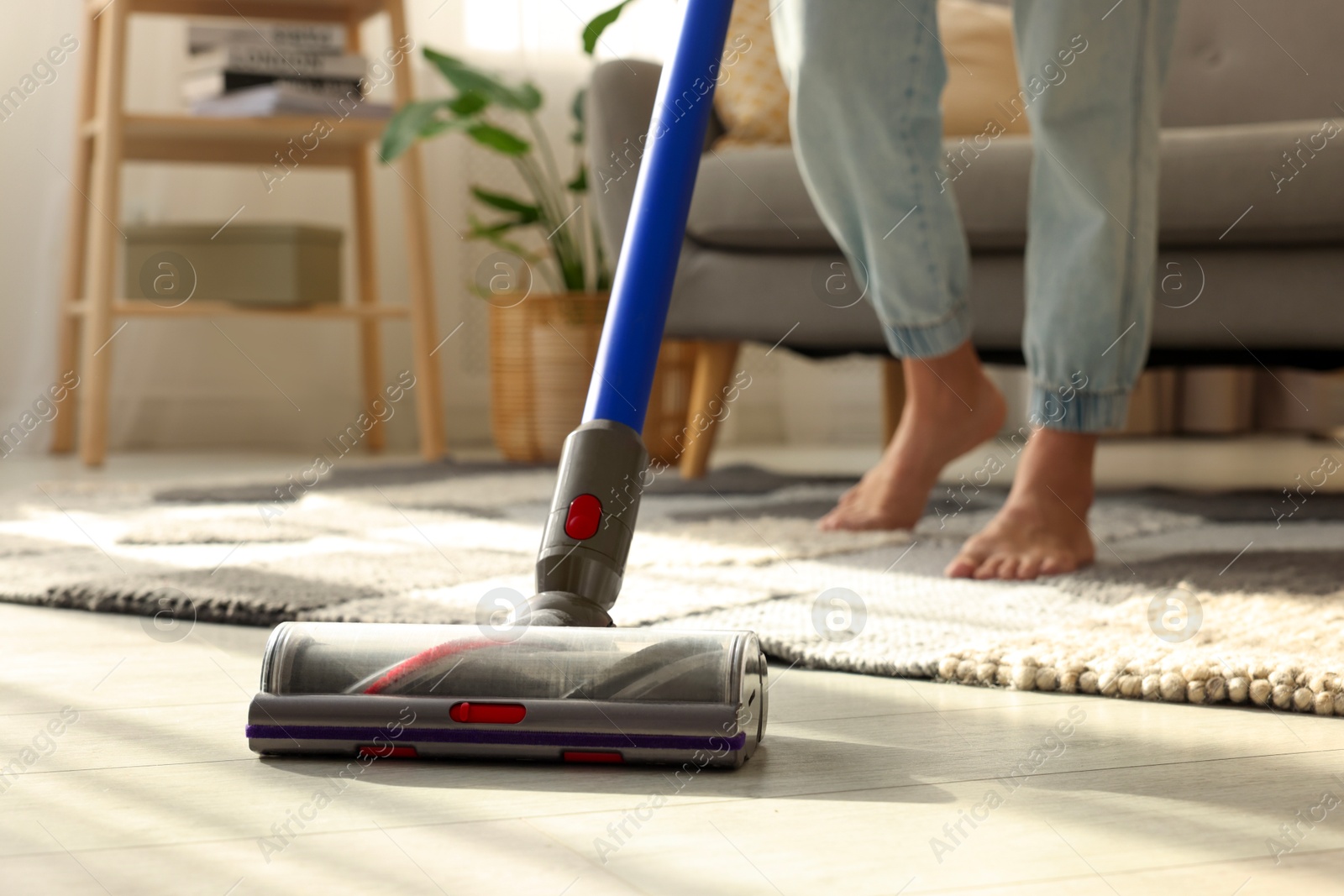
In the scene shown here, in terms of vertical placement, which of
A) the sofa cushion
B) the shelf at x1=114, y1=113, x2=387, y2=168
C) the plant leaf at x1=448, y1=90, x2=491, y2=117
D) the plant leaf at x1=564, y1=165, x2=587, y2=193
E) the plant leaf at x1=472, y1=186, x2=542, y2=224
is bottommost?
the plant leaf at x1=472, y1=186, x2=542, y2=224

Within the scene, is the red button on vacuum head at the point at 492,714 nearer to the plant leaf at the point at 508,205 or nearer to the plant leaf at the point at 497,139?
the plant leaf at the point at 497,139

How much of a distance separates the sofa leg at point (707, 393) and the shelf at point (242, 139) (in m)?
0.89

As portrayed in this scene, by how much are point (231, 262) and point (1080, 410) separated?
1.85 metres

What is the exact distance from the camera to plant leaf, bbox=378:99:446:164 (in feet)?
7.61

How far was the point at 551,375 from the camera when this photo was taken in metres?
2.52

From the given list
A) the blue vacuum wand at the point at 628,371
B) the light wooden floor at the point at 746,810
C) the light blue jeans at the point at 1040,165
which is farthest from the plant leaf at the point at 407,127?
the light wooden floor at the point at 746,810

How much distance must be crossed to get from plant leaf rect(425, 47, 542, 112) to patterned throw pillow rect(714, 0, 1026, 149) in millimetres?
512

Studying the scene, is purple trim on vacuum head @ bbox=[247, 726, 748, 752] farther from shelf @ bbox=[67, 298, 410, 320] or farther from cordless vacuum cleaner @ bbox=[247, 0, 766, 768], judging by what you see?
shelf @ bbox=[67, 298, 410, 320]

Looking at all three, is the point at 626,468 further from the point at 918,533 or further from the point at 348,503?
the point at 348,503

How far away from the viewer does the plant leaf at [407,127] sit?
7.61ft

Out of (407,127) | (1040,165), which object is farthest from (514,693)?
(407,127)

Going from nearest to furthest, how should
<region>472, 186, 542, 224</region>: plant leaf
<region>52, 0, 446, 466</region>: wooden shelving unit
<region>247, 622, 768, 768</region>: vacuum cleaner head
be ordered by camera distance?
<region>247, 622, 768, 768</region>: vacuum cleaner head
<region>52, 0, 446, 466</region>: wooden shelving unit
<region>472, 186, 542, 224</region>: plant leaf

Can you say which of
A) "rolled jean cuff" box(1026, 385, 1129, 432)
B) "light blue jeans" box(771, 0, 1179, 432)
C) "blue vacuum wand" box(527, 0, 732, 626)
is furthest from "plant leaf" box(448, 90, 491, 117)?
"blue vacuum wand" box(527, 0, 732, 626)

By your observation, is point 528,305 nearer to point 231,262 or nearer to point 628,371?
point 231,262
